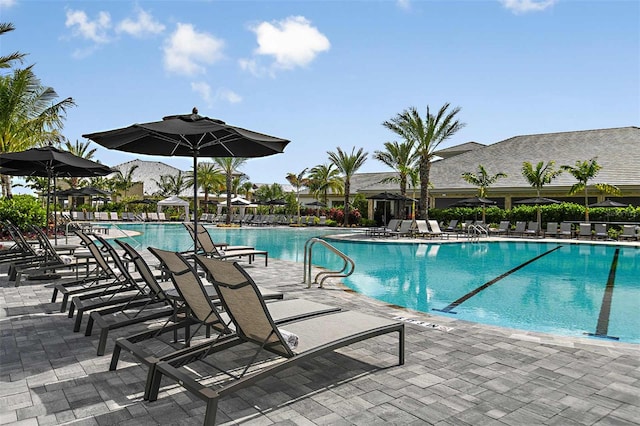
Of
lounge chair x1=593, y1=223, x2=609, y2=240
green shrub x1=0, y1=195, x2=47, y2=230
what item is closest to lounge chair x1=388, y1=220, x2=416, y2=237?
lounge chair x1=593, y1=223, x2=609, y2=240

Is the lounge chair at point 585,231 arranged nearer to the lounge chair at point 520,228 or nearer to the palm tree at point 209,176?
the lounge chair at point 520,228

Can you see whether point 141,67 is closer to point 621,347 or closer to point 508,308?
point 508,308

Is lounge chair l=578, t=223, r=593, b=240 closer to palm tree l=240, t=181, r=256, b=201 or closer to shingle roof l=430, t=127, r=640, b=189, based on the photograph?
shingle roof l=430, t=127, r=640, b=189

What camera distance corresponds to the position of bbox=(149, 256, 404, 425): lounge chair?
9.47 feet

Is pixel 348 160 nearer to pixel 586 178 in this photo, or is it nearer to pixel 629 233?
pixel 586 178

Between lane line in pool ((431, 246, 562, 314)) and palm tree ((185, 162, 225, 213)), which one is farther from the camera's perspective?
palm tree ((185, 162, 225, 213))

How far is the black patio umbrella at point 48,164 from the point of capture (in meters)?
8.27

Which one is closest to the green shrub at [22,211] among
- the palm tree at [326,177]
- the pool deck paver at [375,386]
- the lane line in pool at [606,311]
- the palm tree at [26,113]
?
the palm tree at [26,113]

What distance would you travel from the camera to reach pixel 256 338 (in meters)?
3.41

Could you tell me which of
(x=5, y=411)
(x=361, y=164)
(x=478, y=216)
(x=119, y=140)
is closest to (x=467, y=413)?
(x=5, y=411)

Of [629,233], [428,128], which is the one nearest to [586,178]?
[629,233]

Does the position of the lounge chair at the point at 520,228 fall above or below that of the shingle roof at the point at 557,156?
below

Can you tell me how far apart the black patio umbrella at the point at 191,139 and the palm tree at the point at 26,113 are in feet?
49.6

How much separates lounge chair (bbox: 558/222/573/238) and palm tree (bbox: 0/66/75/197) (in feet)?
85.7
